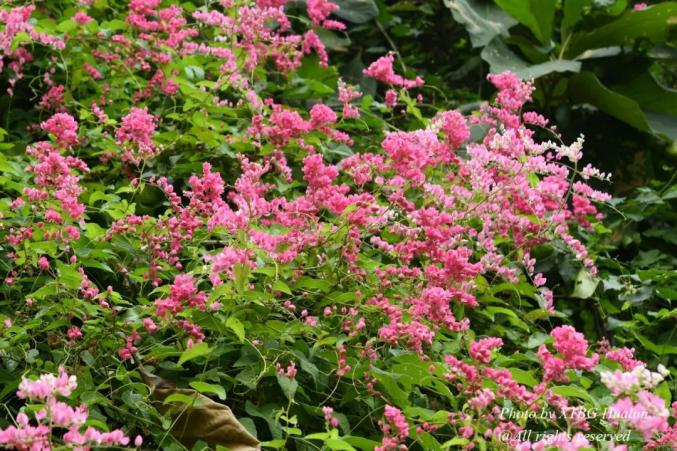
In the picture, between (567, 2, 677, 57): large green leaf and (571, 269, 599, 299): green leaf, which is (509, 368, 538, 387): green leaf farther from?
(567, 2, 677, 57): large green leaf

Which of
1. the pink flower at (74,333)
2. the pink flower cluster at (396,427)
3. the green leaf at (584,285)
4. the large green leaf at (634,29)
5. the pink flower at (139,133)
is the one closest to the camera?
the pink flower cluster at (396,427)

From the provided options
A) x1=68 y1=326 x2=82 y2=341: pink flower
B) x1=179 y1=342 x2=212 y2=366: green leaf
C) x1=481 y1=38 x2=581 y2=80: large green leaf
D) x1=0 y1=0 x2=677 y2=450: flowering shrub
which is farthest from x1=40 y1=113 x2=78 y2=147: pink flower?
x1=481 y1=38 x2=581 y2=80: large green leaf

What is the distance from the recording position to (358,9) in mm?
4910

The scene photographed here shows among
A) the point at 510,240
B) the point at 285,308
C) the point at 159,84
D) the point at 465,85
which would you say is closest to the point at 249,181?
the point at 285,308

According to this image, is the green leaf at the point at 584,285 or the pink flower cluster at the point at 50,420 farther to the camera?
the green leaf at the point at 584,285

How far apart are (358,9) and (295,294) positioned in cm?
281

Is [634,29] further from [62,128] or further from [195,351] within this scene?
[195,351]

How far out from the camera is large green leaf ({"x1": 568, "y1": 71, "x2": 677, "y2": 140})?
4398 millimetres

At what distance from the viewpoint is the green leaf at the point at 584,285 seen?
133 inches

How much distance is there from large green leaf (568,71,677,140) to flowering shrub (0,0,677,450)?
1.37 m

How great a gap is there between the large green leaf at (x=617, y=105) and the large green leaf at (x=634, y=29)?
310 millimetres

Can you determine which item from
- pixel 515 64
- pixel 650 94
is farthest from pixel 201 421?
pixel 650 94

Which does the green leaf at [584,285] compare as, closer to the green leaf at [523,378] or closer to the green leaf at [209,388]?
the green leaf at [523,378]

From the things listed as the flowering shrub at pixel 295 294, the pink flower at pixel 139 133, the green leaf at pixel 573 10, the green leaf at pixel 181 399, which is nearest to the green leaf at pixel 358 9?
the green leaf at pixel 573 10
